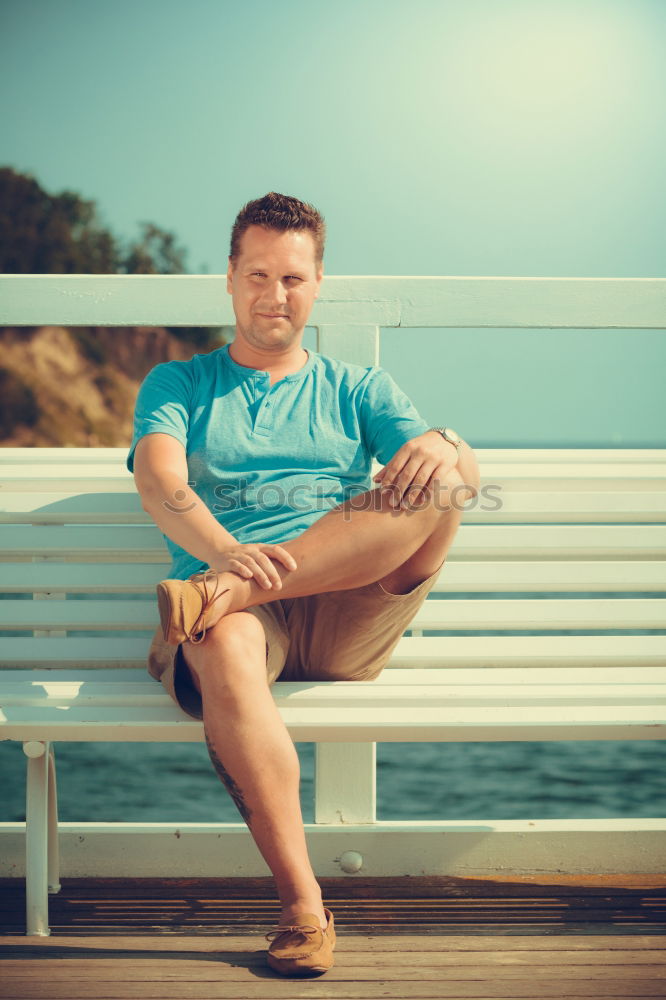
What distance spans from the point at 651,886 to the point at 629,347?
4.83 ft

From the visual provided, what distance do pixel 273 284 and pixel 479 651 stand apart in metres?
0.95

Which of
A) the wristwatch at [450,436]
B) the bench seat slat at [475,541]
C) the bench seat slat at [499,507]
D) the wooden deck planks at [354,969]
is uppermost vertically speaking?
the wristwatch at [450,436]

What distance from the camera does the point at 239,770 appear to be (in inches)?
75.9

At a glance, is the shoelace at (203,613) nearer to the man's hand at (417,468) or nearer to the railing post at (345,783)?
the man's hand at (417,468)

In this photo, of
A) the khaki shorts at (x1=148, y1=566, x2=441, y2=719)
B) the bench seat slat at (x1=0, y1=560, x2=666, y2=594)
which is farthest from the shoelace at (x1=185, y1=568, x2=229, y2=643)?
the bench seat slat at (x1=0, y1=560, x2=666, y2=594)

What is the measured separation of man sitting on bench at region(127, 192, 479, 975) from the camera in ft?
6.33

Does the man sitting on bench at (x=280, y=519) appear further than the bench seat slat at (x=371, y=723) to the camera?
No

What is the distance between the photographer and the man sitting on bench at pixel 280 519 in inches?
75.9

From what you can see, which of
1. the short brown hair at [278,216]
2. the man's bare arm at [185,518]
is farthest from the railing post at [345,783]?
the short brown hair at [278,216]

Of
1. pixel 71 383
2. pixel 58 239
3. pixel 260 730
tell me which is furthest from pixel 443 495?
pixel 58 239

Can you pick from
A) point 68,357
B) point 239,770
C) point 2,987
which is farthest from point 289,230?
point 68,357

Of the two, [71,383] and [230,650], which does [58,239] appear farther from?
[230,650]

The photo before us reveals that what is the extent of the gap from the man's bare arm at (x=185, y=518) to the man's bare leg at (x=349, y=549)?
0.09ft

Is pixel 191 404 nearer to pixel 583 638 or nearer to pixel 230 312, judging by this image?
pixel 230 312
